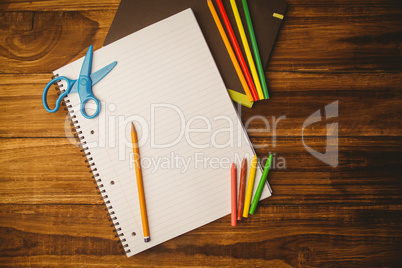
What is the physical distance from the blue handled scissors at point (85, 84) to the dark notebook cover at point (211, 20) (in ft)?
0.22

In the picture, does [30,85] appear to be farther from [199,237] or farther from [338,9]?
[338,9]

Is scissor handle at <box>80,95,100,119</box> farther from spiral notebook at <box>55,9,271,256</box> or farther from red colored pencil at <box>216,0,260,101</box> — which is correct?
red colored pencil at <box>216,0,260,101</box>

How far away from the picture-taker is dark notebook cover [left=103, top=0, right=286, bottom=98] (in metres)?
0.62

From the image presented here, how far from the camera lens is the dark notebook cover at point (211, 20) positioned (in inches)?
24.2

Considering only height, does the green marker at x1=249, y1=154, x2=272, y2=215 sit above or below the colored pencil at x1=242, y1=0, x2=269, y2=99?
below

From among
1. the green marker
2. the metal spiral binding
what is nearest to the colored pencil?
the green marker

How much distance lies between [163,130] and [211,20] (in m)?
0.29

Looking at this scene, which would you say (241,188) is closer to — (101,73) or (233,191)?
(233,191)

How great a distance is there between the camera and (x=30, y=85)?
64 cm

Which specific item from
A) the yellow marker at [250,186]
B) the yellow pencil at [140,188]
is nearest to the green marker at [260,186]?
the yellow marker at [250,186]

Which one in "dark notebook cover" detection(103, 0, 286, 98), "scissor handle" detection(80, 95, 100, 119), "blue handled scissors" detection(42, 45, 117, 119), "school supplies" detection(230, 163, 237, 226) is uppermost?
"dark notebook cover" detection(103, 0, 286, 98)

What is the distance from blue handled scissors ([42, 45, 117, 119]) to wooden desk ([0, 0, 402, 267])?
0.14 feet

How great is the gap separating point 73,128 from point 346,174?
26.8 inches

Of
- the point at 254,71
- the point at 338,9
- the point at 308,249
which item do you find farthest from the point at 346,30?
the point at 308,249
